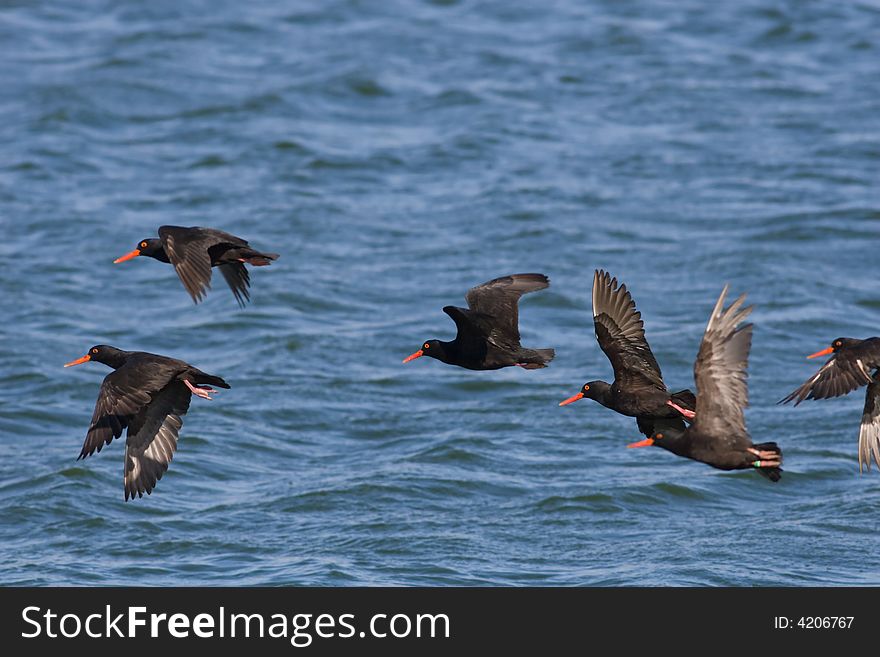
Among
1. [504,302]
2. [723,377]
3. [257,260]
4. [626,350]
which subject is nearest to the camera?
[723,377]

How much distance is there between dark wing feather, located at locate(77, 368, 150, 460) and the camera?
44.9 ft

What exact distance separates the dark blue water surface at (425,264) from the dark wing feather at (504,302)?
392cm

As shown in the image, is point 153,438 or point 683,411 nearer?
point 683,411

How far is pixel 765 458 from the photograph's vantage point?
12367mm

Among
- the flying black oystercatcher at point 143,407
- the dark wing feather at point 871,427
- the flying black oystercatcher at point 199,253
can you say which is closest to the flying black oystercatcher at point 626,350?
the dark wing feather at point 871,427

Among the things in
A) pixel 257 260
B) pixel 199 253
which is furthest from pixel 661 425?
pixel 199 253

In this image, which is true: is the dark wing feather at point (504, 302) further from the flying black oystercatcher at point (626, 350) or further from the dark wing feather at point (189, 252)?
Result: the dark wing feather at point (189, 252)

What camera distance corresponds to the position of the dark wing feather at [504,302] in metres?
14.7

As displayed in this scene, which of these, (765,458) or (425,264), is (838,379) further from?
(425,264)

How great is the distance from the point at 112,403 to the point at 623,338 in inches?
170

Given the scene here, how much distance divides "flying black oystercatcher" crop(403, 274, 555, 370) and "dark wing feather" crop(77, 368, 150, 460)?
7.85 feet

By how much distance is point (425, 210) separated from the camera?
2908 centimetres

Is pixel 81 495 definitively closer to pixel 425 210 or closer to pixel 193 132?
pixel 425 210

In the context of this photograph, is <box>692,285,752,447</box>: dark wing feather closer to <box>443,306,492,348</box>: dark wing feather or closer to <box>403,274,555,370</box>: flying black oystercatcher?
<box>403,274,555,370</box>: flying black oystercatcher
